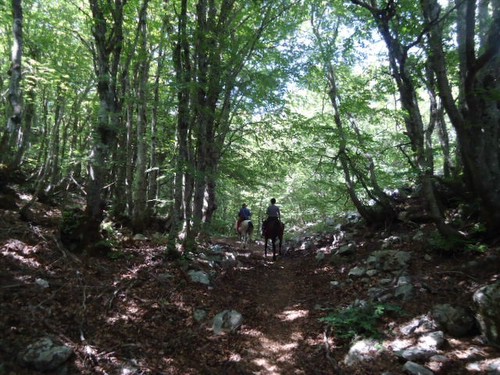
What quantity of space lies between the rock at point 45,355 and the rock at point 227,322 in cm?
260

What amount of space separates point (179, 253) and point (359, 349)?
5298mm

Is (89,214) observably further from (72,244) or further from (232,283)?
(232,283)

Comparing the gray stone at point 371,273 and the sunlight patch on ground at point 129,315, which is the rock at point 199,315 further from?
the gray stone at point 371,273

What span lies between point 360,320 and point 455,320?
1517 millimetres

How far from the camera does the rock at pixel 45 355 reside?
14.6ft

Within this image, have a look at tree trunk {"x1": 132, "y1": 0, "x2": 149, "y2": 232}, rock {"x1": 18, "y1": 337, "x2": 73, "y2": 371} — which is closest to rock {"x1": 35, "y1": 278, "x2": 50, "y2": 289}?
rock {"x1": 18, "y1": 337, "x2": 73, "y2": 371}

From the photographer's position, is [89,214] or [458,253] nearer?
[458,253]

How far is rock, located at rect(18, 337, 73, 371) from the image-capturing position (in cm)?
446

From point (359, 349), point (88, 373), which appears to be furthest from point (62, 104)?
point (359, 349)

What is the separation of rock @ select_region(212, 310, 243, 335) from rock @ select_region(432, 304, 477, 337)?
3570 millimetres

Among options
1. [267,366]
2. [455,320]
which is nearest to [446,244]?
[455,320]

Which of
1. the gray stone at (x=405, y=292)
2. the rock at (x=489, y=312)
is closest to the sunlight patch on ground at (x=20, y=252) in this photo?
the gray stone at (x=405, y=292)

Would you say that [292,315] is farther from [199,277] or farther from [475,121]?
[475,121]

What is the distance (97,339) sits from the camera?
17.7 ft
